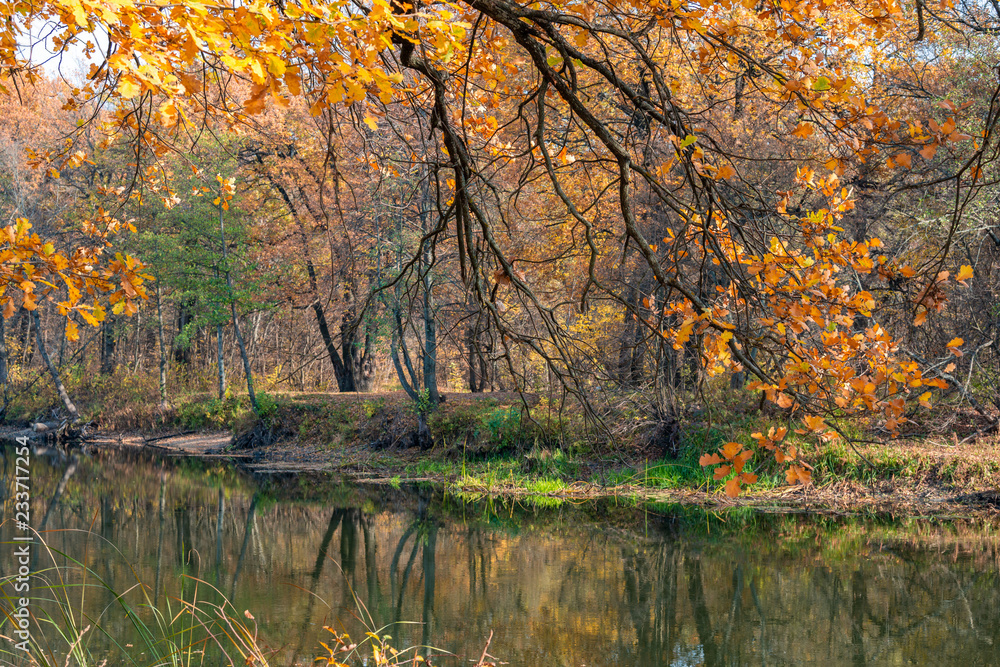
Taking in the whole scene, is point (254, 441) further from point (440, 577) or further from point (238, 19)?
point (238, 19)

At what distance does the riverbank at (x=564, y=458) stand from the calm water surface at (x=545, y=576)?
2.17ft

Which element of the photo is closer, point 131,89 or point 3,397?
point 131,89

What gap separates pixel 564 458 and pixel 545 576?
416 cm

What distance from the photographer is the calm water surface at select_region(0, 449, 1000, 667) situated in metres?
6.29

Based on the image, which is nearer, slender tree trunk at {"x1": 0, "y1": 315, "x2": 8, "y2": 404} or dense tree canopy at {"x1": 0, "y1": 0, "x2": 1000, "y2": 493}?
dense tree canopy at {"x1": 0, "y1": 0, "x2": 1000, "y2": 493}

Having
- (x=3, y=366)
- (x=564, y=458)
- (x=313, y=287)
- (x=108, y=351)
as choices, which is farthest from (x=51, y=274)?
(x=108, y=351)

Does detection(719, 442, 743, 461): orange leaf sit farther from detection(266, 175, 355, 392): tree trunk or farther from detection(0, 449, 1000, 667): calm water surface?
detection(266, 175, 355, 392): tree trunk

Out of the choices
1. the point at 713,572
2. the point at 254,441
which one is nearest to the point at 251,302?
the point at 254,441

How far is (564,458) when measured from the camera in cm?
1210

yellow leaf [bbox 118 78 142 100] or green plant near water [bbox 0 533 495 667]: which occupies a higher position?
yellow leaf [bbox 118 78 142 100]

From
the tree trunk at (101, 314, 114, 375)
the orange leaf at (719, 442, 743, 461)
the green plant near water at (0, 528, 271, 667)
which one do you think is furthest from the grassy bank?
the tree trunk at (101, 314, 114, 375)

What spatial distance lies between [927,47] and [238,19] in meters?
12.9

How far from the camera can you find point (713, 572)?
8172 millimetres

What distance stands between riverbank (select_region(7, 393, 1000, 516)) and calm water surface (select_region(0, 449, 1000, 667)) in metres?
0.66
